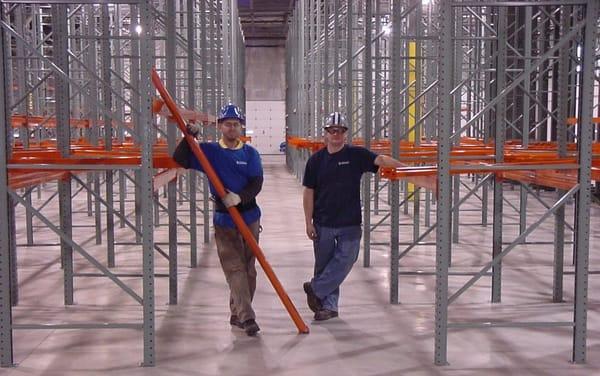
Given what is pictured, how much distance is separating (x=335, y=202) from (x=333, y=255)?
502 millimetres

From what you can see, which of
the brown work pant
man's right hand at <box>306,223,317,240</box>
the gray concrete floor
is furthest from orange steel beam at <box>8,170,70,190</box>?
man's right hand at <box>306,223,317,240</box>

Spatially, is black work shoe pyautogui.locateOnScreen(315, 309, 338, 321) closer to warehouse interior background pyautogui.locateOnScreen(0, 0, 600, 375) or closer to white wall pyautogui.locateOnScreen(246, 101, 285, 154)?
warehouse interior background pyautogui.locateOnScreen(0, 0, 600, 375)

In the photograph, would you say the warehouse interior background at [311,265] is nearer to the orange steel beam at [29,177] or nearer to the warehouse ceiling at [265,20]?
the orange steel beam at [29,177]

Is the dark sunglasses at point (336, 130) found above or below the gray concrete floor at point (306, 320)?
above

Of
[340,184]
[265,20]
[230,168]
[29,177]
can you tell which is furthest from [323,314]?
[265,20]

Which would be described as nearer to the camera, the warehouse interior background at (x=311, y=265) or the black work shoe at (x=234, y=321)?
the warehouse interior background at (x=311, y=265)

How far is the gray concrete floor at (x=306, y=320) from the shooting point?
5.48 meters

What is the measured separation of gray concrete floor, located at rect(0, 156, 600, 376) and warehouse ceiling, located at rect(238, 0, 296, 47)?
18769 millimetres

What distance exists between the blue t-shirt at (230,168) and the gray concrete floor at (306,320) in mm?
1051

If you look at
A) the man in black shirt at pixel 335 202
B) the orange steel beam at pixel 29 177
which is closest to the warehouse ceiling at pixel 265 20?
the orange steel beam at pixel 29 177

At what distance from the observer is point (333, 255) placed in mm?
6613

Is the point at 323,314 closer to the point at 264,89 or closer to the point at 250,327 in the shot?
the point at 250,327

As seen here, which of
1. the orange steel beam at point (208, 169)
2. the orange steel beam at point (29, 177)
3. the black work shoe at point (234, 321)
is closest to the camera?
the orange steel beam at point (208, 169)

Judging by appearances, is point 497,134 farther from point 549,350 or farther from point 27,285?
point 27,285
